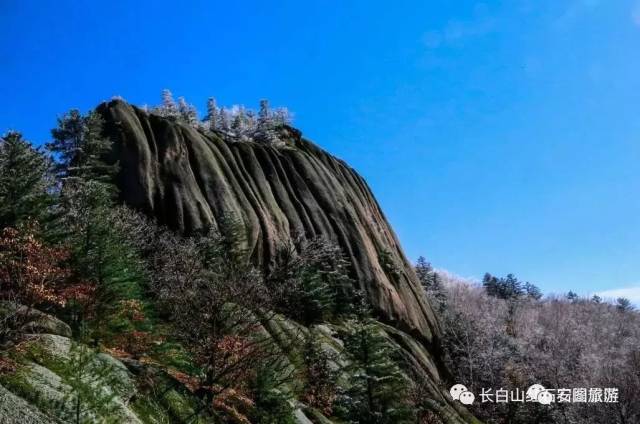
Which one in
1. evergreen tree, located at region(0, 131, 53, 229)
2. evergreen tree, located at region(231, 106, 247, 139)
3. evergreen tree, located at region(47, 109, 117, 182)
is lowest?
evergreen tree, located at region(0, 131, 53, 229)

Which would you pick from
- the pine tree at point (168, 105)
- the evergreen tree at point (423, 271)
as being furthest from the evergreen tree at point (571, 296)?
the pine tree at point (168, 105)

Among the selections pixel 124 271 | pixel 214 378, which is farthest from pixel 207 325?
pixel 124 271

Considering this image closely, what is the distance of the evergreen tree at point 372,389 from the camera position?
19.8 metres

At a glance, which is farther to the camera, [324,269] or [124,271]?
[324,269]

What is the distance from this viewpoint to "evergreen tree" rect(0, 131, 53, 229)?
2214 cm

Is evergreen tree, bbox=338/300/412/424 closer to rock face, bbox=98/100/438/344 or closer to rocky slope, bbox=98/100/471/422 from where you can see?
rocky slope, bbox=98/100/471/422

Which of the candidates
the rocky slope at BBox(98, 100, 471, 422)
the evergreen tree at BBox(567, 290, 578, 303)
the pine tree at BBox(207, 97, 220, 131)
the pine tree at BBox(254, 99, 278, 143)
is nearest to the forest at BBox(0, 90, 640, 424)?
the rocky slope at BBox(98, 100, 471, 422)

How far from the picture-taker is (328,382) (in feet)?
96.9

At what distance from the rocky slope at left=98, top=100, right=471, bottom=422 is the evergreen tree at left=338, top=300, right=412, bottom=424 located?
1777 centimetres

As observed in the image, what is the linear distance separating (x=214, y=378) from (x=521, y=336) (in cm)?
7410

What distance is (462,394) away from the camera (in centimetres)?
4784

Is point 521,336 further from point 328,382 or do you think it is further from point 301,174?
point 328,382

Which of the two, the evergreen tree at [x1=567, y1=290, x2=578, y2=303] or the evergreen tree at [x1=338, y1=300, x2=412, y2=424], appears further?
the evergreen tree at [x1=567, y1=290, x2=578, y2=303]

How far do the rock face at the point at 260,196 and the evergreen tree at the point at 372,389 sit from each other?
2146cm
